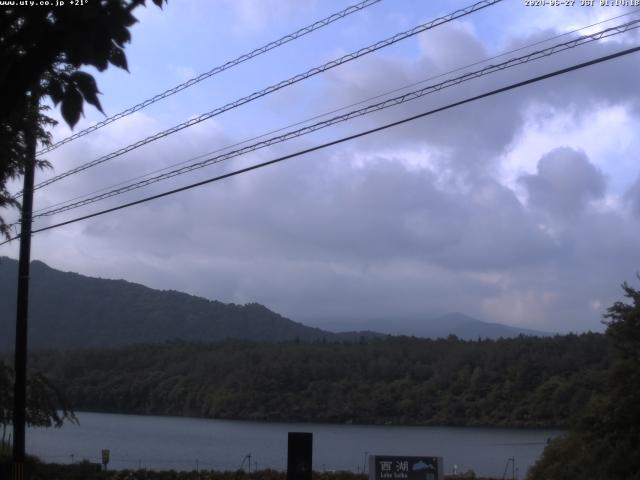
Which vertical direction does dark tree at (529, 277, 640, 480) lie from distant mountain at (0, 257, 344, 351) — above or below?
below

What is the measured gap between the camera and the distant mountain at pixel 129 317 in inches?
4823

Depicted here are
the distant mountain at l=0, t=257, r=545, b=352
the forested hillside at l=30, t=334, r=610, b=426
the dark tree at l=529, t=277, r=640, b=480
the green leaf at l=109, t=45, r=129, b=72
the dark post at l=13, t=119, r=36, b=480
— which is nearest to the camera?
the green leaf at l=109, t=45, r=129, b=72

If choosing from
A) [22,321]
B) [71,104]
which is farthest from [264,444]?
[71,104]

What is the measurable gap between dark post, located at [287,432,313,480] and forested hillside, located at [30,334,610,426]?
19.9 m

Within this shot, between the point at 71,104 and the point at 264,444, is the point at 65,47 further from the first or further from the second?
the point at 264,444

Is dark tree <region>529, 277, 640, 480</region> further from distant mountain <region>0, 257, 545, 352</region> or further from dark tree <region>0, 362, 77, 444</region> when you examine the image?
distant mountain <region>0, 257, 545, 352</region>

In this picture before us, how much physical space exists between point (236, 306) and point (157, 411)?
84.5m

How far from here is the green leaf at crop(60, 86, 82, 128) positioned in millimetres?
5199

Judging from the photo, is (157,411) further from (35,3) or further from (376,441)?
(35,3)

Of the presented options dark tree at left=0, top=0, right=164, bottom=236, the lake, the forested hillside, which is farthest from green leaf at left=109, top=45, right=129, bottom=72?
the forested hillside

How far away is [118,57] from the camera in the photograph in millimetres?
5289

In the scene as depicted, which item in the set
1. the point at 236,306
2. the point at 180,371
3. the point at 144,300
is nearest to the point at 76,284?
the point at 144,300

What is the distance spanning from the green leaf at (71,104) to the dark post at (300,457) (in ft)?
34.2

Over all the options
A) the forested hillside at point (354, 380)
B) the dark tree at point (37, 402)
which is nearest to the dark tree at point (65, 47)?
the dark tree at point (37, 402)
